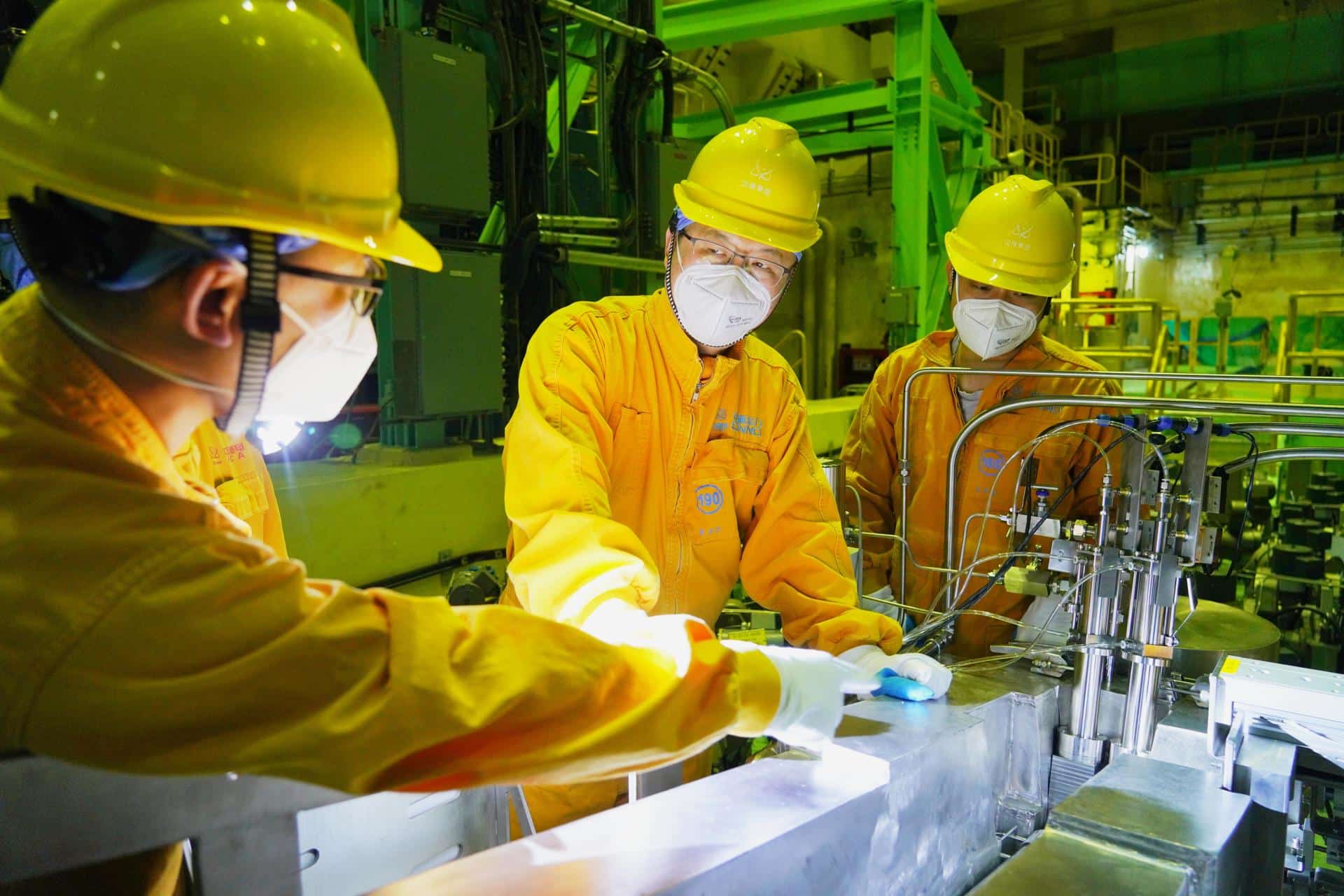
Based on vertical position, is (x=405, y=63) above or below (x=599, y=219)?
above

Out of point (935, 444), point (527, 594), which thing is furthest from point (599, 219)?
point (527, 594)

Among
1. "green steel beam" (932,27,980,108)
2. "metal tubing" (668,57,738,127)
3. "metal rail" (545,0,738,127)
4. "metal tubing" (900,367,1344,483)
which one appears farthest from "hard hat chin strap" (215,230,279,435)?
"green steel beam" (932,27,980,108)

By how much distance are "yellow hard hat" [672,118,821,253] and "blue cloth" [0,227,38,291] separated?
1306 millimetres

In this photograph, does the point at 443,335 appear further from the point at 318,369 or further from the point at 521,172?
the point at 318,369

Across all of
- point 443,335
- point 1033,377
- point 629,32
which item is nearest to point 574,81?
point 629,32

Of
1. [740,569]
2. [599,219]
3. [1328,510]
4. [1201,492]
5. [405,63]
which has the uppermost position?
[405,63]

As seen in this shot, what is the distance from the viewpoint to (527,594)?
4.76 feet

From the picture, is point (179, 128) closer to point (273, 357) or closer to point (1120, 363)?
point (273, 357)

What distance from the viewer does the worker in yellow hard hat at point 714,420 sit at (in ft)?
5.59

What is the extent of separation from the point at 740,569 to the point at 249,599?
135 cm

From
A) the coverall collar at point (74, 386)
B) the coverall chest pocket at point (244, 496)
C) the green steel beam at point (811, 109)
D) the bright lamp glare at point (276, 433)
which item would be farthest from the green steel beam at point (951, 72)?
the coverall collar at point (74, 386)

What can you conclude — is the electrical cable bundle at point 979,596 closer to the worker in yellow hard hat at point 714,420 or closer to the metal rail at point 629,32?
the worker in yellow hard hat at point 714,420

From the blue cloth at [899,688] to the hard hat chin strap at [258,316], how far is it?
1131 mm

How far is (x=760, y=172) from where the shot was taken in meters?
1.79
